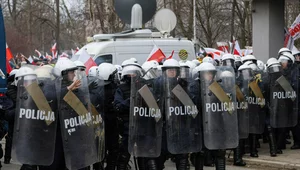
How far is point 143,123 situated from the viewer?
7125 mm

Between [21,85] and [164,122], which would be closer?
[21,85]

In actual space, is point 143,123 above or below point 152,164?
above

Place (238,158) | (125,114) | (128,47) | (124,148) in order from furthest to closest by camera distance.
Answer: (128,47) < (238,158) < (124,148) < (125,114)

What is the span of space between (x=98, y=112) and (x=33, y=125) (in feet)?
3.87

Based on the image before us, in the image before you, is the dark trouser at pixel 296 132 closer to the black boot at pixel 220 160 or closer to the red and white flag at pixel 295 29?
the black boot at pixel 220 160

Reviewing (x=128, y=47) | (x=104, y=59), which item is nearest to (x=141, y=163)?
(x=104, y=59)

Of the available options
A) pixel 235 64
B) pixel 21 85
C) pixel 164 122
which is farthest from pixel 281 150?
pixel 21 85

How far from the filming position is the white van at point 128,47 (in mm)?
11875

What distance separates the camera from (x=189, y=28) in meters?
→ 34.9

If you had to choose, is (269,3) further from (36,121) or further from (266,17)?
(36,121)

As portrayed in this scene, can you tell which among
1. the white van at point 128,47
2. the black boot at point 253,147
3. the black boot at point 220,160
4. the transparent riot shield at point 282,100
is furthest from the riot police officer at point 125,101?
the white van at point 128,47

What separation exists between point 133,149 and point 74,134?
43.0 inches

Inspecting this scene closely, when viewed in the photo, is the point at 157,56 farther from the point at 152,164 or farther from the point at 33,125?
the point at 33,125

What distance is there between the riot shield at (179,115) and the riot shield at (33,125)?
64.5 inches
